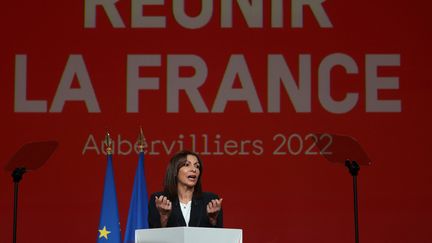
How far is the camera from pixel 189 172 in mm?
4891

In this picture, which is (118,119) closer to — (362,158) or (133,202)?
(133,202)

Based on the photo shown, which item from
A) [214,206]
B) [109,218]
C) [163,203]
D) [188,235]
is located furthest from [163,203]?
[109,218]

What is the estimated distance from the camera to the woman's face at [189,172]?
4.88 metres

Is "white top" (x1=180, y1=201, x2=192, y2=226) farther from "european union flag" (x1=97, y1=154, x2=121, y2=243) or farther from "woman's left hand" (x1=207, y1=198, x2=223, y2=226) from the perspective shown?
"european union flag" (x1=97, y1=154, x2=121, y2=243)

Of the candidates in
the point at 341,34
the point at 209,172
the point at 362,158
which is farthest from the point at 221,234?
the point at 341,34

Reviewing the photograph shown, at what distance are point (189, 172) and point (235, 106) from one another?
5.47ft

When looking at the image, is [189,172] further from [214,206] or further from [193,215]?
[214,206]

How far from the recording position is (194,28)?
258 inches

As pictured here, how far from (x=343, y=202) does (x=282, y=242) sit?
22.3 inches

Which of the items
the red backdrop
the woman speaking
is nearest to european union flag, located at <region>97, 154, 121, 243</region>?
the woman speaking

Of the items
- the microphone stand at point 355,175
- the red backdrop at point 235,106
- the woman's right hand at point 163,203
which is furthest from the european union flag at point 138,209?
the microphone stand at point 355,175

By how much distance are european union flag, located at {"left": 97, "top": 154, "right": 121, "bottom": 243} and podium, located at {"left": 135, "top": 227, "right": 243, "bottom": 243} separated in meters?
1.73

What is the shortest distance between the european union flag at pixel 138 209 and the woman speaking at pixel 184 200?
60 centimetres

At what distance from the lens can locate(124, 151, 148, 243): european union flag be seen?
5473 mm
